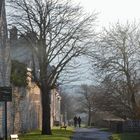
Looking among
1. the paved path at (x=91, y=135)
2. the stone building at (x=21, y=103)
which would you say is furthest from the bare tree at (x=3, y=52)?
the paved path at (x=91, y=135)

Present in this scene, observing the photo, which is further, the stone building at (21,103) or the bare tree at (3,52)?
the stone building at (21,103)

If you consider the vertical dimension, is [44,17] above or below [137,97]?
above

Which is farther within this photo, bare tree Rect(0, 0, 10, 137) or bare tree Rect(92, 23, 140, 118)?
bare tree Rect(92, 23, 140, 118)

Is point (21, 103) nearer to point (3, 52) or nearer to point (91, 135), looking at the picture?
point (91, 135)

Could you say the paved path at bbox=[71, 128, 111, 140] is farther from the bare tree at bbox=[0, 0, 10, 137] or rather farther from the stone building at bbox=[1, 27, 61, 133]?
the bare tree at bbox=[0, 0, 10, 137]

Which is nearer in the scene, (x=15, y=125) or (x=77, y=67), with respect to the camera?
(x=15, y=125)

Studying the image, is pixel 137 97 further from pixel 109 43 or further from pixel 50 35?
pixel 50 35

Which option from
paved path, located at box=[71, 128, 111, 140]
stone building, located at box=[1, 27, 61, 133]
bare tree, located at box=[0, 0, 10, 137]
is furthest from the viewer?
stone building, located at box=[1, 27, 61, 133]

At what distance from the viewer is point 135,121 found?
53.6 metres

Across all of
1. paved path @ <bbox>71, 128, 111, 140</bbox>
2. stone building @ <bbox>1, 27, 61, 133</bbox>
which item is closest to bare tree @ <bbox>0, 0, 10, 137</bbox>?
stone building @ <bbox>1, 27, 61, 133</bbox>

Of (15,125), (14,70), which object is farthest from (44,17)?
(15,125)

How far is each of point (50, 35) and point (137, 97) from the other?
19810 mm

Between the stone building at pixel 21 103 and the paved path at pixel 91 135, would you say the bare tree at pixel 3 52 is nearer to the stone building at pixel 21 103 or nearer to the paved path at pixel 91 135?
the stone building at pixel 21 103

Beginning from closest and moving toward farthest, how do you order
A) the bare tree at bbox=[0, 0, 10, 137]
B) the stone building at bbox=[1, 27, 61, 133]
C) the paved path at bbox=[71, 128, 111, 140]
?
the bare tree at bbox=[0, 0, 10, 137]
the paved path at bbox=[71, 128, 111, 140]
the stone building at bbox=[1, 27, 61, 133]
